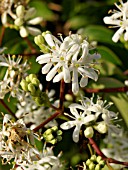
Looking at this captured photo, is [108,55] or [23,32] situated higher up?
[23,32]

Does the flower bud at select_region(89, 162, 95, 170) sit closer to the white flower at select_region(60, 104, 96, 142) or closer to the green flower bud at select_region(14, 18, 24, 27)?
the white flower at select_region(60, 104, 96, 142)

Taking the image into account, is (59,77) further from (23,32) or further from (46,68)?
(23,32)

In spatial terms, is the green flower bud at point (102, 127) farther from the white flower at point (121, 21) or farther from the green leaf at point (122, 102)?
the white flower at point (121, 21)

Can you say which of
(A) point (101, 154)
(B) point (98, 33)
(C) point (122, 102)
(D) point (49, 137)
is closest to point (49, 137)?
(D) point (49, 137)

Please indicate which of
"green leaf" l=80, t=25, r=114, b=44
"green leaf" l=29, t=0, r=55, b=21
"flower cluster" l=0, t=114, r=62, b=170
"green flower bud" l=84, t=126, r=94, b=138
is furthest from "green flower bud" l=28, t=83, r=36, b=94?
"green leaf" l=29, t=0, r=55, b=21

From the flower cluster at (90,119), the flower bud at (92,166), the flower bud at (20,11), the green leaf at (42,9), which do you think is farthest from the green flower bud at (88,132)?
the green leaf at (42,9)
